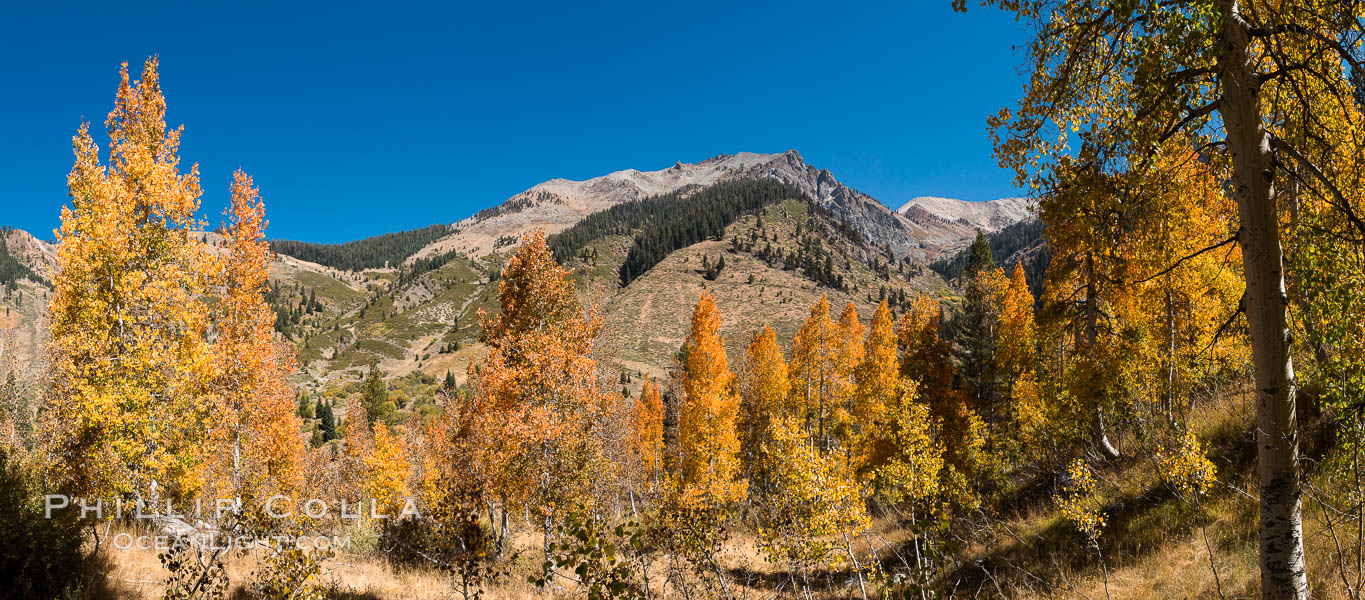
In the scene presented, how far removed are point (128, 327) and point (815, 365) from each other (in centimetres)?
2587

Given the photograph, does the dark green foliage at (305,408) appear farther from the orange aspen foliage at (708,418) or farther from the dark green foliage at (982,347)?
the dark green foliage at (982,347)

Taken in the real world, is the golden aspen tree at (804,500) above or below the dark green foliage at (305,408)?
below

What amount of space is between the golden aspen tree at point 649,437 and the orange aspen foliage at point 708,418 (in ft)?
43.8

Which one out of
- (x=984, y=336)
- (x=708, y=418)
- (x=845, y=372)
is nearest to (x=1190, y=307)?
(x=984, y=336)

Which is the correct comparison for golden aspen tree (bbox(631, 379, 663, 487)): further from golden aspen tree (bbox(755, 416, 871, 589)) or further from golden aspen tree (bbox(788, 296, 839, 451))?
golden aspen tree (bbox(755, 416, 871, 589))

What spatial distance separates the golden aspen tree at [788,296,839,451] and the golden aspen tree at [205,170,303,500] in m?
21.9

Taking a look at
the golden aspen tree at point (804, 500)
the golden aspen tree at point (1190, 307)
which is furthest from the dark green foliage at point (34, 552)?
the golden aspen tree at point (1190, 307)

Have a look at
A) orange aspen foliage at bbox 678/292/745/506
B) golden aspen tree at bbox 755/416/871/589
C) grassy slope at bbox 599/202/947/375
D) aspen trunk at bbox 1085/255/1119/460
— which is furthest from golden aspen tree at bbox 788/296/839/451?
grassy slope at bbox 599/202/947/375

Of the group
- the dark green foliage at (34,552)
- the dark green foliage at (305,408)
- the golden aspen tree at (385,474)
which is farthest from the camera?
the dark green foliage at (305,408)

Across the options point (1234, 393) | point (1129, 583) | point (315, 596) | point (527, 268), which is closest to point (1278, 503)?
point (1129, 583)

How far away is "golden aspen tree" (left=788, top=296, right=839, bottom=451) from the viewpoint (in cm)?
2870

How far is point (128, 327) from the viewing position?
10336 mm

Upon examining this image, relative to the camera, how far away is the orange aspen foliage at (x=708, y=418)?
24.4m

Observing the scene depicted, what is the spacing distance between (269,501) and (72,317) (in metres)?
5.40
